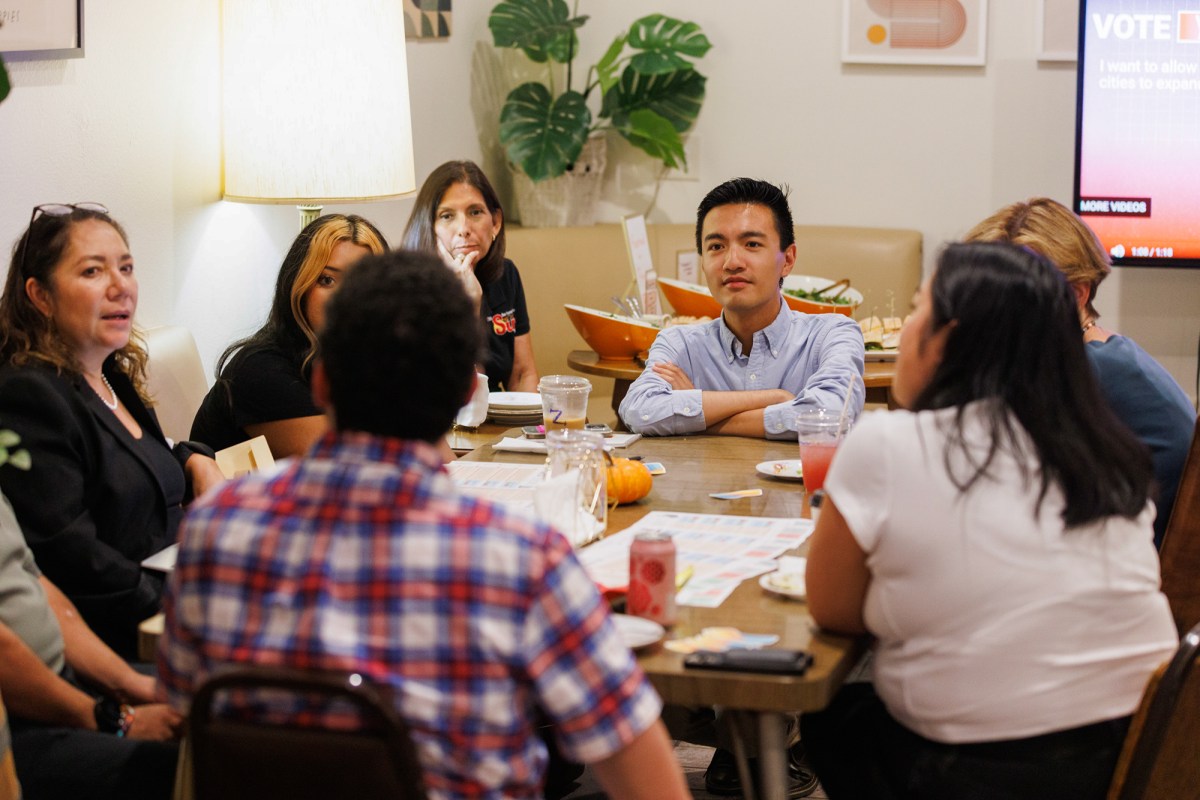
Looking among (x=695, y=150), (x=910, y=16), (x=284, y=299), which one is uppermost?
(x=910, y=16)

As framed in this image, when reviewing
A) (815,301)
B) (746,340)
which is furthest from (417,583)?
(815,301)

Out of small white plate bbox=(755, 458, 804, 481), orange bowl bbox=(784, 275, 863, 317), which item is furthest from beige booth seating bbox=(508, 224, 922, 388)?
small white plate bbox=(755, 458, 804, 481)

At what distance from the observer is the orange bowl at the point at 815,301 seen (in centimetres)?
398

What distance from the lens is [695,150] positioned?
18.4 ft

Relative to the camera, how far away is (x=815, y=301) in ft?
13.7

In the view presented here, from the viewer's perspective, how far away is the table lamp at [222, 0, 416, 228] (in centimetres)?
328

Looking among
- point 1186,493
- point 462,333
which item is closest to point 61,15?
point 462,333

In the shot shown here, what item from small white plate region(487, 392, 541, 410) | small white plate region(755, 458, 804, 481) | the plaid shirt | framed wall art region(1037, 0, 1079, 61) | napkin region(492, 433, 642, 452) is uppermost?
framed wall art region(1037, 0, 1079, 61)

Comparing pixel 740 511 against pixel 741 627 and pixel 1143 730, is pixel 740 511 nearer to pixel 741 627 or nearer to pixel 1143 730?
pixel 741 627

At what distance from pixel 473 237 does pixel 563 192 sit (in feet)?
5.27

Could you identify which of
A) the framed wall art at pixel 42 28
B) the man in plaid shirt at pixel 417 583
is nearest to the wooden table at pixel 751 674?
the man in plaid shirt at pixel 417 583

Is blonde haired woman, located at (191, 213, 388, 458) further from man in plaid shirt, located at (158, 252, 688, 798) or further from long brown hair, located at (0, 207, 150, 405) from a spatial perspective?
man in plaid shirt, located at (158, 252, 688, 798)

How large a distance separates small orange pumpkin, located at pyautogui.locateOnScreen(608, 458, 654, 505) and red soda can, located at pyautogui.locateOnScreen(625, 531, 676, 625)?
57cm

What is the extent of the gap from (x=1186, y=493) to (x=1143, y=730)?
25.6 inches
